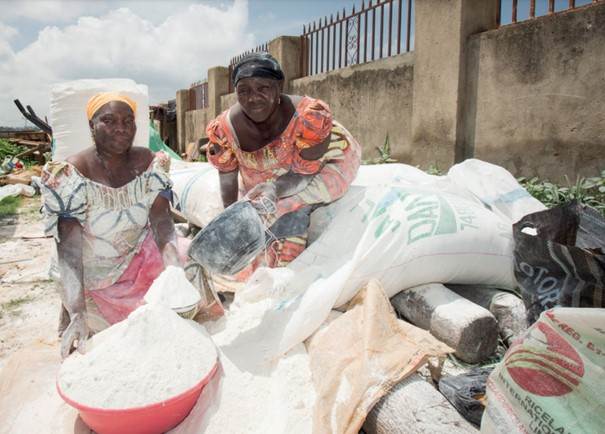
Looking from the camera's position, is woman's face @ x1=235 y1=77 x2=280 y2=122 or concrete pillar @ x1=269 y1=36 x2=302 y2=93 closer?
woman's face @ x1=235 y1=77 x2=280 y2=122

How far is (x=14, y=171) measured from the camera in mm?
9477

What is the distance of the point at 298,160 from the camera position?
8.21 ft

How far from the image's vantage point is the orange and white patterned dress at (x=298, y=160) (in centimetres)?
246

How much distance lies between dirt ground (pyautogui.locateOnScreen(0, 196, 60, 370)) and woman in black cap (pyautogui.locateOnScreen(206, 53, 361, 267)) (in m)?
1.36

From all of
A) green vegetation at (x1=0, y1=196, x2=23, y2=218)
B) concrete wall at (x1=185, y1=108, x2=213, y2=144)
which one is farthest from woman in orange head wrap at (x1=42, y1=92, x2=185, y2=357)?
concrete wall at (x1=185, y1=108, x2=213, y2=144)

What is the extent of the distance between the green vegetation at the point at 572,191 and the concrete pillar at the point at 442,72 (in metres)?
0.86

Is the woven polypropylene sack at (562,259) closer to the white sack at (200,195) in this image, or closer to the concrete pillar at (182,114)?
the white sack at (200,195)

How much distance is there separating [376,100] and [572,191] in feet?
8.26

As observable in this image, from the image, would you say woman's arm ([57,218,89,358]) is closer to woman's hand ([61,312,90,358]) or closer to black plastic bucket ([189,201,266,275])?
woman's hand ([61,312,90,358])

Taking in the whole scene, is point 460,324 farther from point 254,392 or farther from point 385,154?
point 385,154

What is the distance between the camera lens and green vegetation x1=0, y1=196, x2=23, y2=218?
6.64 meters

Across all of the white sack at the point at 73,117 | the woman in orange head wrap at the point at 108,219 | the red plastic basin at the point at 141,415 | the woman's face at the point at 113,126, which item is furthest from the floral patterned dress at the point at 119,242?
the white sack at the point at 73,117

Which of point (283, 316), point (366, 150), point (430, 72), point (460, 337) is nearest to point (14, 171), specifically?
point (366, 150)

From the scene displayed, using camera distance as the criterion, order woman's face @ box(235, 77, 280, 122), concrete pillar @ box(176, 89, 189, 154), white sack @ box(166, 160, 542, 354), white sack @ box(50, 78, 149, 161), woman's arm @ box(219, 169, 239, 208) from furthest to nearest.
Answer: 1. concrete pillar @ box(176, 89, 189, 154)
2. white sack @ box(50, 78, 149, 161)
3. woman's arm @ box(219, 169, 239, 208)
4. woman's face @ box(235, 77, 280, 122)
5. white sack @ box(166, 160, 542, 354)
